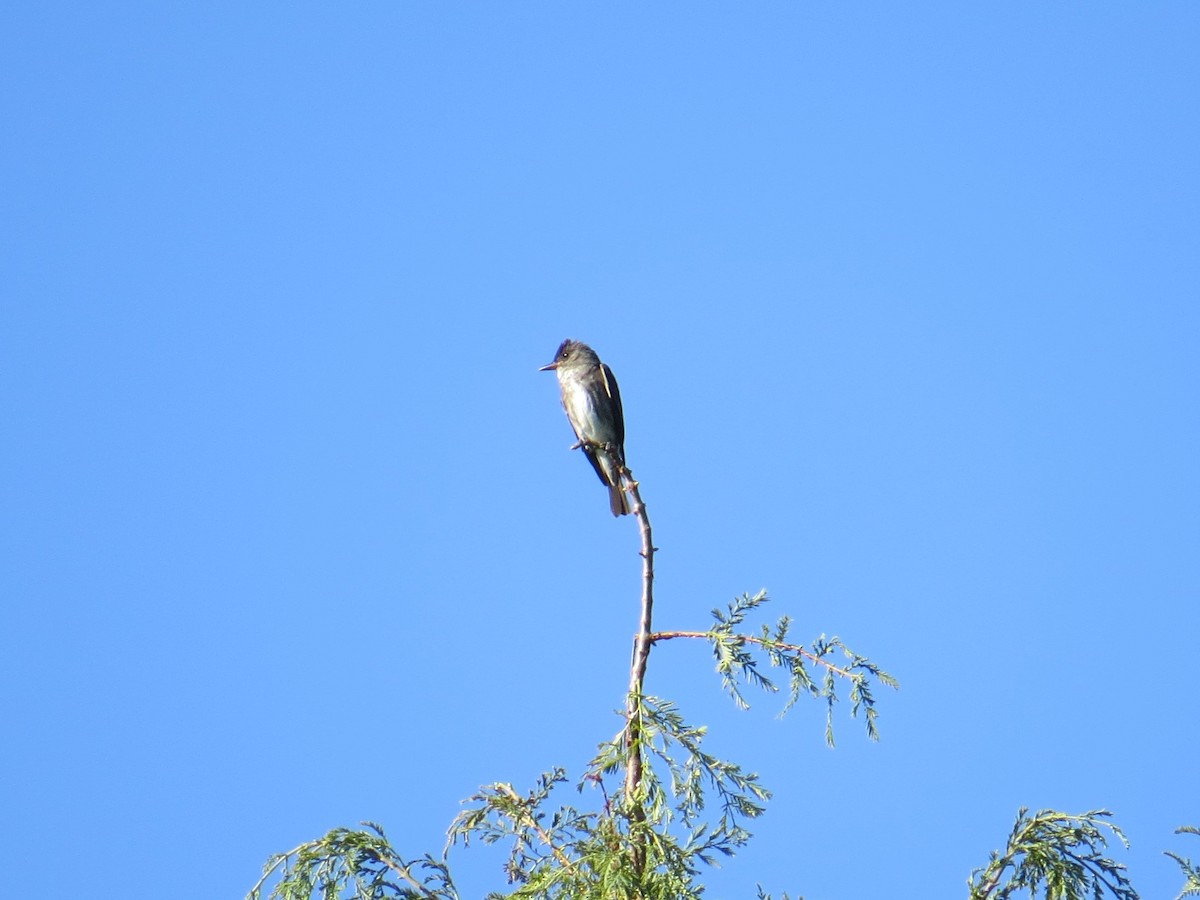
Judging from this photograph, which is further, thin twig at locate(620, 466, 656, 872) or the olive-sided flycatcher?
the olive-sided flycatcher

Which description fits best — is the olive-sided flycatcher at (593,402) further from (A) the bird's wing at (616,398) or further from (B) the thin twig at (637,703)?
(B) the thin twig at (637,703)

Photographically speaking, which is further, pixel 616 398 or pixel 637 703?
pixel 616 398

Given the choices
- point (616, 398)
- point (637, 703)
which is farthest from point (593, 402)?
point (637, 703)

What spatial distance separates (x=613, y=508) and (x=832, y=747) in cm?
464

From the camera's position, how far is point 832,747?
4.34 metres

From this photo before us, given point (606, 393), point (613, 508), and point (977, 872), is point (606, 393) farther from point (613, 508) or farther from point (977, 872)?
point (977, 872)

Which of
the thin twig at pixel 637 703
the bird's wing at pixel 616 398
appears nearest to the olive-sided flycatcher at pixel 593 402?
the bird's wing at pixel 616 398

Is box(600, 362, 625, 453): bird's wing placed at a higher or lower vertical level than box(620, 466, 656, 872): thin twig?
higher

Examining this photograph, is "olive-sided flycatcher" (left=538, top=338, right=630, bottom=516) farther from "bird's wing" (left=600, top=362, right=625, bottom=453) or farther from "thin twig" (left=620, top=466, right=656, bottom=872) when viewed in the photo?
"thin twig" (left=620, top=466, right=656, bottom=872)

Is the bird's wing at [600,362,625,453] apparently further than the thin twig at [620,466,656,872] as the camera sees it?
Yes

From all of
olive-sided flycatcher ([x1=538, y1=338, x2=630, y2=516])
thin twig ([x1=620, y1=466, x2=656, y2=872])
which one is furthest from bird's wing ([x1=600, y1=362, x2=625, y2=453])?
thin twig ([x1=620, y1=466, x2=656, y2=872])

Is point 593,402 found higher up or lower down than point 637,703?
higher up

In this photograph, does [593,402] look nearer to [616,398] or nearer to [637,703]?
[616,398]

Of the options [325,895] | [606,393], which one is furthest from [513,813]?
[606,393]
